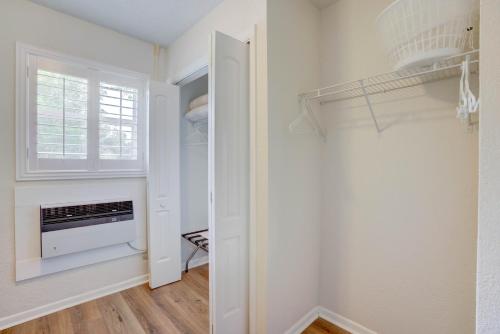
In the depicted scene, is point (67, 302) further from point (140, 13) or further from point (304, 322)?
point (140, 13)

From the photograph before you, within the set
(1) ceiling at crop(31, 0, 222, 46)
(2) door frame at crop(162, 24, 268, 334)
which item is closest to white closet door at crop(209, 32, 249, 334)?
(2) door frame at crop(162, 24, 268, 334)

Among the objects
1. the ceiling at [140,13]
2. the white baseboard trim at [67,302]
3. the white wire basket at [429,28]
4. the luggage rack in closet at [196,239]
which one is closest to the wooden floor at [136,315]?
the white baseboard trim at [67,302]

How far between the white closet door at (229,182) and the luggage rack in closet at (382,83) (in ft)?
1.33

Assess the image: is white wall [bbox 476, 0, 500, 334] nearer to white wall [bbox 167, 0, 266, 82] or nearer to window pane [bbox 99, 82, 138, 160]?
white wall [bbox 167, 0, 266, 82]

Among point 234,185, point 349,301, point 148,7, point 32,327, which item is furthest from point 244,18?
point 32,327

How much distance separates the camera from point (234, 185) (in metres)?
1.48

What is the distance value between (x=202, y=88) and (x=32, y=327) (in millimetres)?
2709

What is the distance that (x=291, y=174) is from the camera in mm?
1584

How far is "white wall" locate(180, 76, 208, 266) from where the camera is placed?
107 inches

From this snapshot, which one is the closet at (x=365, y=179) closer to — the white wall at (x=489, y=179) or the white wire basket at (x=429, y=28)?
the white wire basket at (x=429, y=28)

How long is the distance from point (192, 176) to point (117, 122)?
97 cm

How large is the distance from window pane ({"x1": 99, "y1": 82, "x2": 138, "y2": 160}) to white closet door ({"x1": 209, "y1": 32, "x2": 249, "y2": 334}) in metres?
1.34

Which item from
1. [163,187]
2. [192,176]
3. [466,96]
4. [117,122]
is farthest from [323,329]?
[117,122]

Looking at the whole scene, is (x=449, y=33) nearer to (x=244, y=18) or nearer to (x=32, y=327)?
(x=244, y=18)
